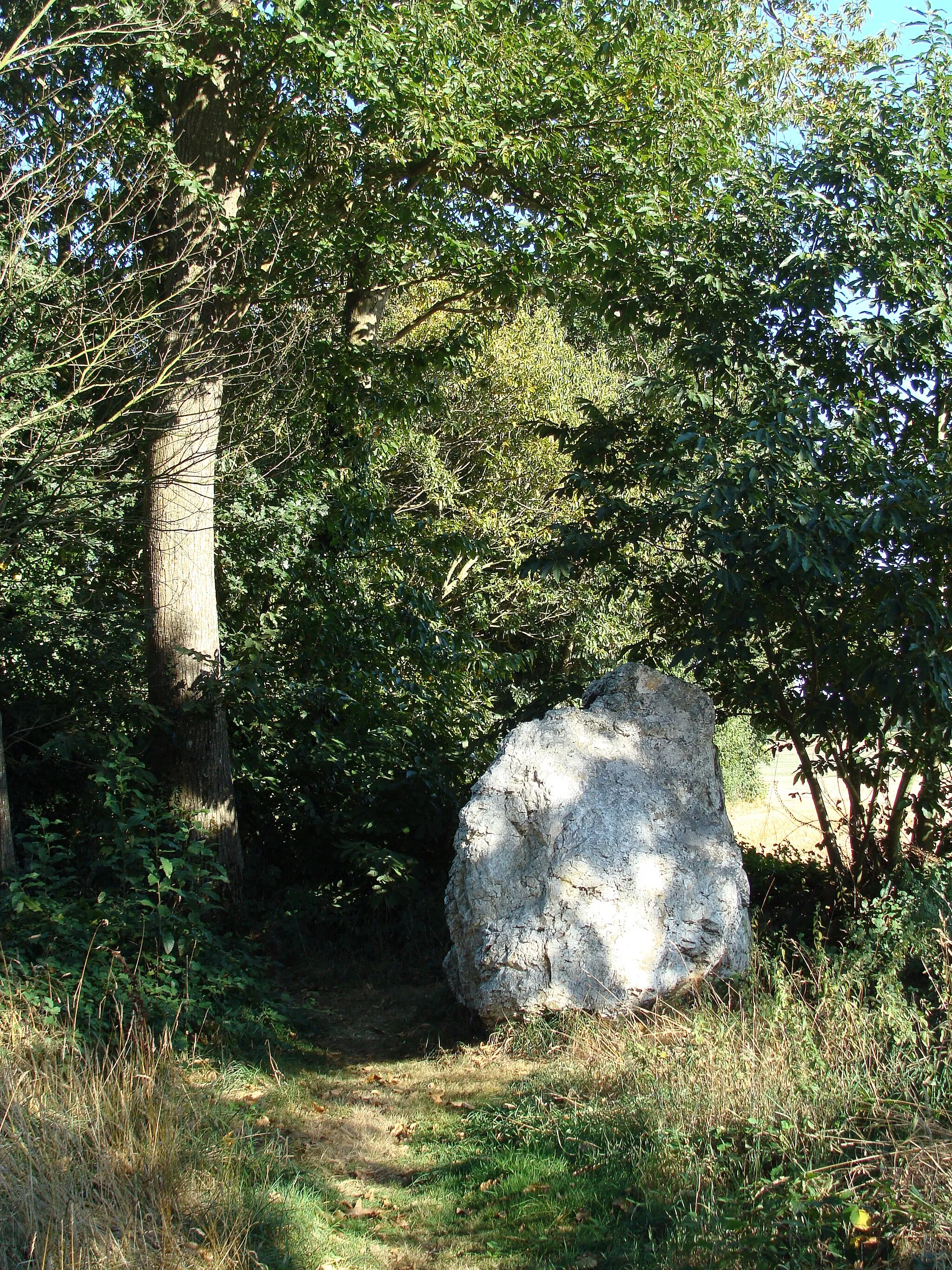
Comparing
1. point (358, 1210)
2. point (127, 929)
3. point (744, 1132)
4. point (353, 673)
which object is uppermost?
point (353, 673)

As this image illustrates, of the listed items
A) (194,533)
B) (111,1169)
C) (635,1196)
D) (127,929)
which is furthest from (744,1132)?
(194,533)

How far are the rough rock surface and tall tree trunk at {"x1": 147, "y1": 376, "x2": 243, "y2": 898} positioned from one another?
2649mm

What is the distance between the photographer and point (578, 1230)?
12.9 feet

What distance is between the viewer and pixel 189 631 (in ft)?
26.9

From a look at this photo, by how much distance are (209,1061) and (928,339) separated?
239 inches

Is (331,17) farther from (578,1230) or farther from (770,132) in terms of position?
(578,1230)

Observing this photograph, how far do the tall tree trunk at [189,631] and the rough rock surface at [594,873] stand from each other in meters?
2.65

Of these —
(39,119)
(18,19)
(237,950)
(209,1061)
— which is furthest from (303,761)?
(18,19)

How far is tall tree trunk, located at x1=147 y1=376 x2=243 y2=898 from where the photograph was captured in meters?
7.98

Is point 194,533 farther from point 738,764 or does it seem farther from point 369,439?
point 738,764

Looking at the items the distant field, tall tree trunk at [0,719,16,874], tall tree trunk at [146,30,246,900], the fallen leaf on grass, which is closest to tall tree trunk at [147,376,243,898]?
tall tree trunk at [146,30,246,900]

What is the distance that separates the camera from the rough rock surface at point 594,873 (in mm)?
5676

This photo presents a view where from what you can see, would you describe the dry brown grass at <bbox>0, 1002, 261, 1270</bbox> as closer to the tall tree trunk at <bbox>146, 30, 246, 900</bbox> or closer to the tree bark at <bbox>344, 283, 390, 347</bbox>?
the tall tree trunk at <bbox>146, 30, 246, 900</bbox>

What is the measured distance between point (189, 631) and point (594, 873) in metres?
4.00
